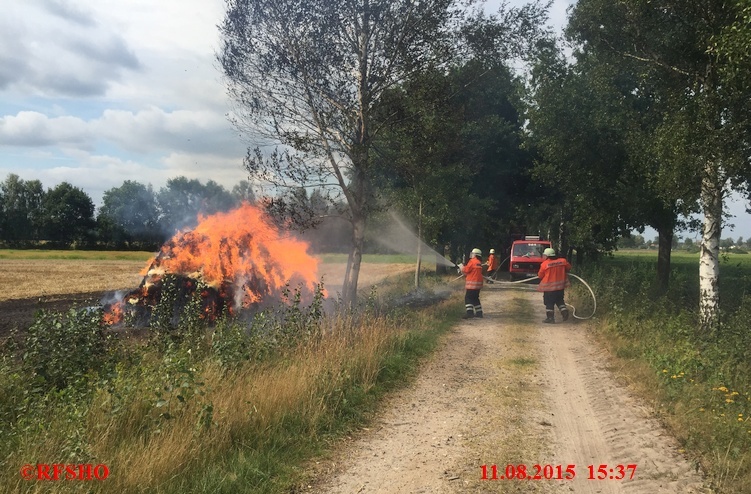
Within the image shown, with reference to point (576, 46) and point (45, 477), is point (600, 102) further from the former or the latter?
point (45, 477)

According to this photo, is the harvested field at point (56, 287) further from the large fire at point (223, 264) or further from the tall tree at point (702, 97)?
the tall tree at point (702, 97)

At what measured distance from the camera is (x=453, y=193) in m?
20.7

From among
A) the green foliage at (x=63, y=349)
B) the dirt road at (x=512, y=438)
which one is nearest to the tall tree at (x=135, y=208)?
the green foliage at (x=63, y=349)

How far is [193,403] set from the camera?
5598mm

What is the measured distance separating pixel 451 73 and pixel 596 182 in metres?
7.05

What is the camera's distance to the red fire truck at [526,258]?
81.7 ft

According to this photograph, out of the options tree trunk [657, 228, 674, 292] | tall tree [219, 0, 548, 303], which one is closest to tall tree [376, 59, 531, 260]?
tall tree [219, 0, 548, 303]

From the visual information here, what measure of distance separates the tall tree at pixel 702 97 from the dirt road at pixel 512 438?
14.0ft

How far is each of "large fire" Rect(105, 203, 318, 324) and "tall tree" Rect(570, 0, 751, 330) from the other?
32.8 ft

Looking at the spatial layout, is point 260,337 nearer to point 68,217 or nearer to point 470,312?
point 470,312

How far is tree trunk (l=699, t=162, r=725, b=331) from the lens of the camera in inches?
415

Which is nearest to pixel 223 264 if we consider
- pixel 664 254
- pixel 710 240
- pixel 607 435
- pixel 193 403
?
pixel 193 403

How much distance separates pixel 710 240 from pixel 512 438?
25.8ft

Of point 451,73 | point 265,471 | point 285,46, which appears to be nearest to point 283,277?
point 285,46
